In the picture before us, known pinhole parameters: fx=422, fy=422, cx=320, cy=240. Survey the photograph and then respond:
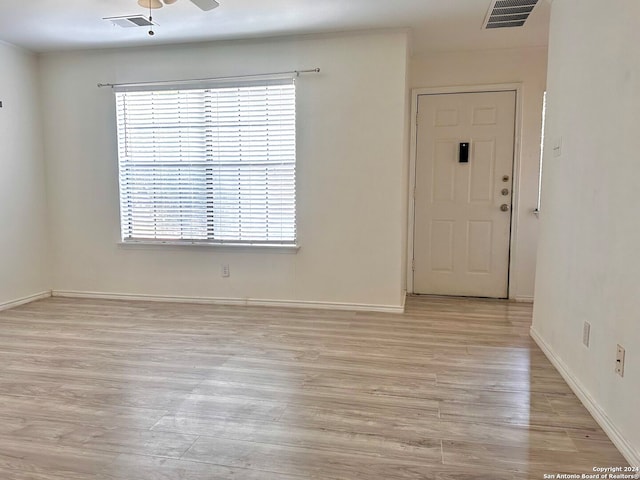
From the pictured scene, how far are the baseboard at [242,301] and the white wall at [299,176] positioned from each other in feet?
0.14

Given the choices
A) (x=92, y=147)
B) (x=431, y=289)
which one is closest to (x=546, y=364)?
(x=431, y=289)

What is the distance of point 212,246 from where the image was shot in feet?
13.5

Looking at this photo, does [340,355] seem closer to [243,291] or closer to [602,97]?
[243,291]

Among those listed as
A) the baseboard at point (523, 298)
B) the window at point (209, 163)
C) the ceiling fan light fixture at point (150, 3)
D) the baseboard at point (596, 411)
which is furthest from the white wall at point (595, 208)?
the ceiling fan light fixture at point (150, 3)

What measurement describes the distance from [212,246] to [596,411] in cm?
325

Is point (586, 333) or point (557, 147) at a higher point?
point (557, 147)

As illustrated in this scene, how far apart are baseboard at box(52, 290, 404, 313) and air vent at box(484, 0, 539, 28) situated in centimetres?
248

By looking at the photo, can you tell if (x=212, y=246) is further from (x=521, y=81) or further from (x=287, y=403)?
(x=521, y=81)

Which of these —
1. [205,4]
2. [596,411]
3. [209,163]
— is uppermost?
[205,4]

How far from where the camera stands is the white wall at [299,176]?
3.67 metres

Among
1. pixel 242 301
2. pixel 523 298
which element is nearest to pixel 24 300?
pixel 242 301

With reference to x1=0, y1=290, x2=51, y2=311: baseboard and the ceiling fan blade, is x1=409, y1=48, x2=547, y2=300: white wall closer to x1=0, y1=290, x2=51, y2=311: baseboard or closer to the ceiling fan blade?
the ceiling fan blade

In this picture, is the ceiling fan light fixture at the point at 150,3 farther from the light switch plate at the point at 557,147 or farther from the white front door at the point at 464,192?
the light switch plate at the point at 557,147

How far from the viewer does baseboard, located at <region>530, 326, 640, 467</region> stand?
1657 mm
